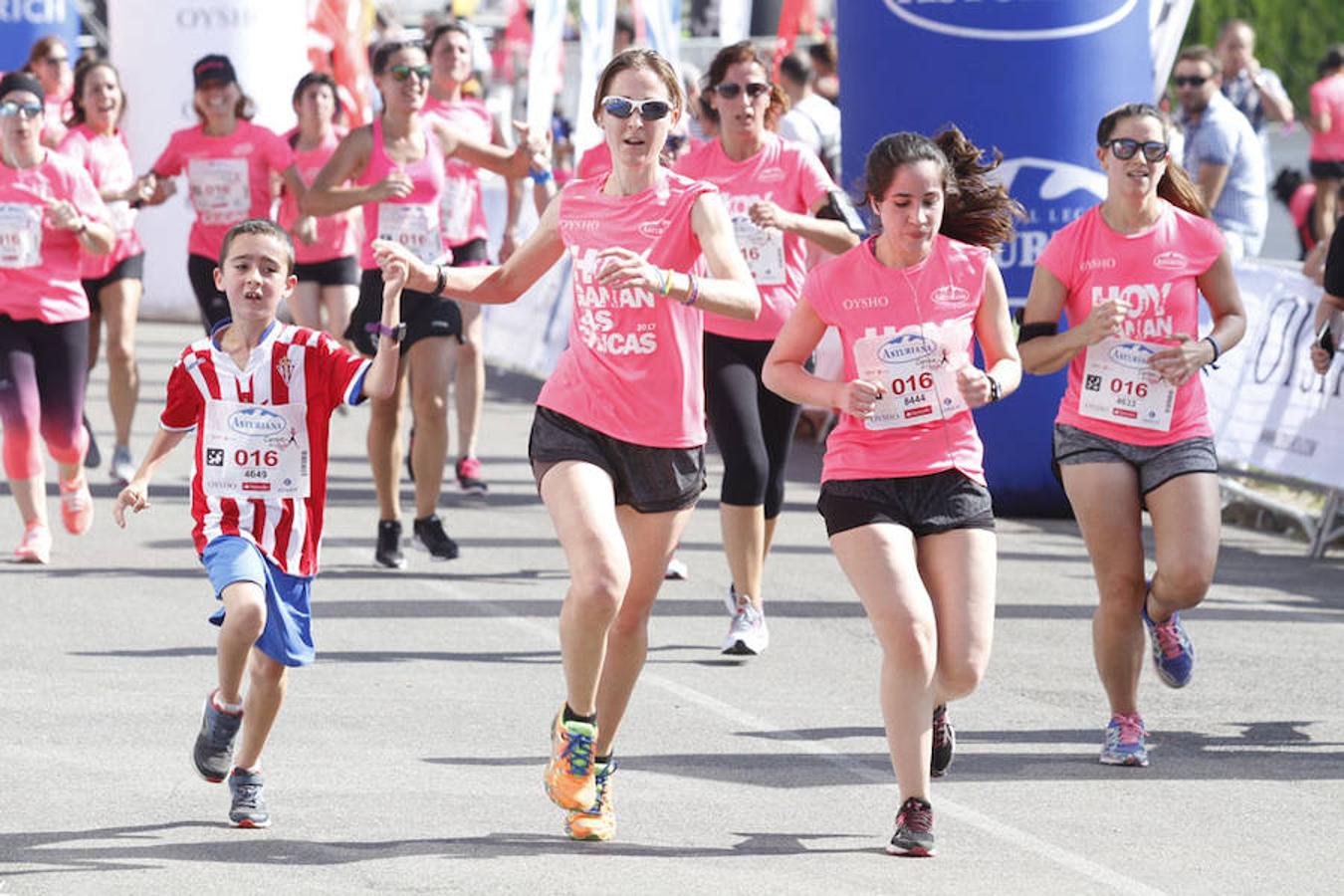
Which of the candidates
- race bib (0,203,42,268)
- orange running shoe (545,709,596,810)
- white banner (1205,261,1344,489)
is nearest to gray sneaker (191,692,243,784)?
orange running shoe (545,709,596,810)

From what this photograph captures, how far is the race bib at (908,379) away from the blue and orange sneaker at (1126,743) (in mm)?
1412

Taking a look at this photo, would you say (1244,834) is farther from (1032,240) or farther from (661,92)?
(1032,240)

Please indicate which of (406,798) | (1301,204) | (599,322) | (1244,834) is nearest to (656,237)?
(599,322)

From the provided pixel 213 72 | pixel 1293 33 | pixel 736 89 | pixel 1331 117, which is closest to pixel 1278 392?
pixel 736 89

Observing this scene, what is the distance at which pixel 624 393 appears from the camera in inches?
258

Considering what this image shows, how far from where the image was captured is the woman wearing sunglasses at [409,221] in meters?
10.9

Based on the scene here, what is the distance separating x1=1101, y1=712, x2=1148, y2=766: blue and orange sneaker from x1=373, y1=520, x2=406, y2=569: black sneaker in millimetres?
4215

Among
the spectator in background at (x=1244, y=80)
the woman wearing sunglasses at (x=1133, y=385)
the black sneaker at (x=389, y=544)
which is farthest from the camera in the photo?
the spectator in background at (x=1244, y=80)

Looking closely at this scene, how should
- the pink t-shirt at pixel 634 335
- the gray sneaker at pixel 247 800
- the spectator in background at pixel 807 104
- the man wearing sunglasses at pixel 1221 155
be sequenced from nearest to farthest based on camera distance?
the gray sneaker at pixel 247 800
the pink t-shirt at pixel 634 335
the man wearing sunglasses at pixel 1221 155
the spectator in background at pixel 807 104

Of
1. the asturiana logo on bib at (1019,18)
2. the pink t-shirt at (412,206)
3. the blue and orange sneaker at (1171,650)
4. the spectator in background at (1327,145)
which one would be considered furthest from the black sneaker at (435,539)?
the spectator in background at (1327,145)

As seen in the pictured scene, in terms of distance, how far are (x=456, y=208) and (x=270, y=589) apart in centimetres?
582

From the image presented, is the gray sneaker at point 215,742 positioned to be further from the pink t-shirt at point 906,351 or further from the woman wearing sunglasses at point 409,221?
the woman wearing sunglasses at point 409,221

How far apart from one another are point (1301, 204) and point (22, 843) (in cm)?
1517

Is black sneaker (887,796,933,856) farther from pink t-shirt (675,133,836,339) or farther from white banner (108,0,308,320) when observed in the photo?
white banner (108,0,308,320)
